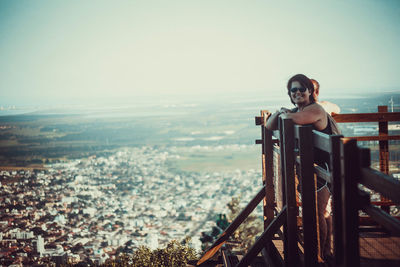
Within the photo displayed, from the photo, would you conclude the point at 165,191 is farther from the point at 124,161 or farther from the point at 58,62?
the point at 58,62

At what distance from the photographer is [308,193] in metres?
2.05

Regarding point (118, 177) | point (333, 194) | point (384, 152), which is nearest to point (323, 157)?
point (333, 194)

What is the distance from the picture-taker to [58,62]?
119438 millimetres

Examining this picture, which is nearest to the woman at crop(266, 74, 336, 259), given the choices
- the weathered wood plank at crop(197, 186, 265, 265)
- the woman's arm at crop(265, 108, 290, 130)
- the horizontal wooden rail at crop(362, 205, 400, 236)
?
the woman's arm at crop(265, 108, 290, 130)

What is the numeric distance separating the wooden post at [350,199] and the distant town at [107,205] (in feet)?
55.4

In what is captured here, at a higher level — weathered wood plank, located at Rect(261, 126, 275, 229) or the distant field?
weathered wood plank, located at Rect(261, 126, 275, 229)

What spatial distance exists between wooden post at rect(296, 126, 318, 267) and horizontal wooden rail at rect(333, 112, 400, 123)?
186 centimetres

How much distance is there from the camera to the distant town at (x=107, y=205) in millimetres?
21094

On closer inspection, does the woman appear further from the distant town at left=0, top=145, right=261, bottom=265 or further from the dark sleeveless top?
Answer: the distant town at left=0, top=145, right=261, bottom=265

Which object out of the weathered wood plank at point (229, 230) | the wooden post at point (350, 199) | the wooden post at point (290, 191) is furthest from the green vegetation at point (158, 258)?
the wooden post at point (350, 199)

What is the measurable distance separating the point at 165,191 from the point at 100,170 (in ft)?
33.9

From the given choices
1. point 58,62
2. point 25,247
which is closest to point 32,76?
point 58,62

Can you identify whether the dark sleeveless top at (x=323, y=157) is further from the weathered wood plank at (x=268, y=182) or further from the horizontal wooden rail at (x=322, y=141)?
the weathered wood plank at (x=268, y=182)

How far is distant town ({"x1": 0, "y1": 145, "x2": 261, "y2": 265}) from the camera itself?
2109 cm
